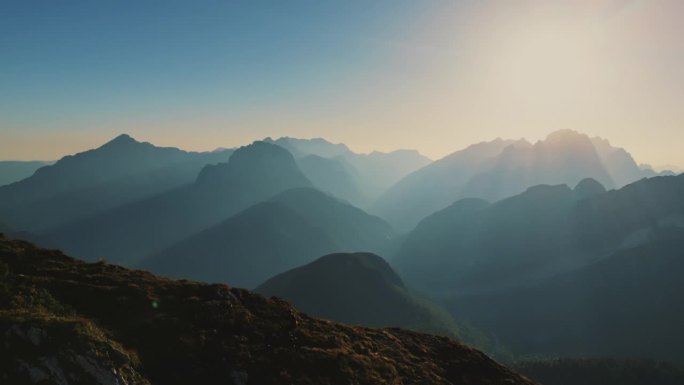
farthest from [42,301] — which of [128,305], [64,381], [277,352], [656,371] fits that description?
[656,371]

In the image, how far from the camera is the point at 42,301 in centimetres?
2967

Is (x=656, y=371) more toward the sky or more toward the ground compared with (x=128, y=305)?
more toward the ground

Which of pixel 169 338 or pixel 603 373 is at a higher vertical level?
pixel 169 338

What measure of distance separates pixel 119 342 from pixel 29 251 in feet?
64.7

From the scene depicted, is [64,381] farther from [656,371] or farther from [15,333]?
[656,371]

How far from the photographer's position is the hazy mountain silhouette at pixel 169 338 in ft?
76.9

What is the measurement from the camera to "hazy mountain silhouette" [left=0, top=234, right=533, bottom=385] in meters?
23.4

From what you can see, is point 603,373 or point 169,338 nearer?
point 169,338

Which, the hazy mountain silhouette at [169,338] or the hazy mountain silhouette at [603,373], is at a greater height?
the hazy mountain silhouette at [169,338]

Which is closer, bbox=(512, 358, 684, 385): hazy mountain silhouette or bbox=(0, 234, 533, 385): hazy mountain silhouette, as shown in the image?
bbox=(0, 234, 533, 385): hazy mountain silhouette

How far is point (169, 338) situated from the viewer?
99.1 feet

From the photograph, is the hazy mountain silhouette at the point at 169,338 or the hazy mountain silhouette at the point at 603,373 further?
the hazy mountain silhouette at the point at 603,373

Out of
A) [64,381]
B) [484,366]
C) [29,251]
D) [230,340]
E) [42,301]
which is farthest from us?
[484,366]

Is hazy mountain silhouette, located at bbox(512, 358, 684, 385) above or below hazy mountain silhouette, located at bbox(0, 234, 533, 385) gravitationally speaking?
below
